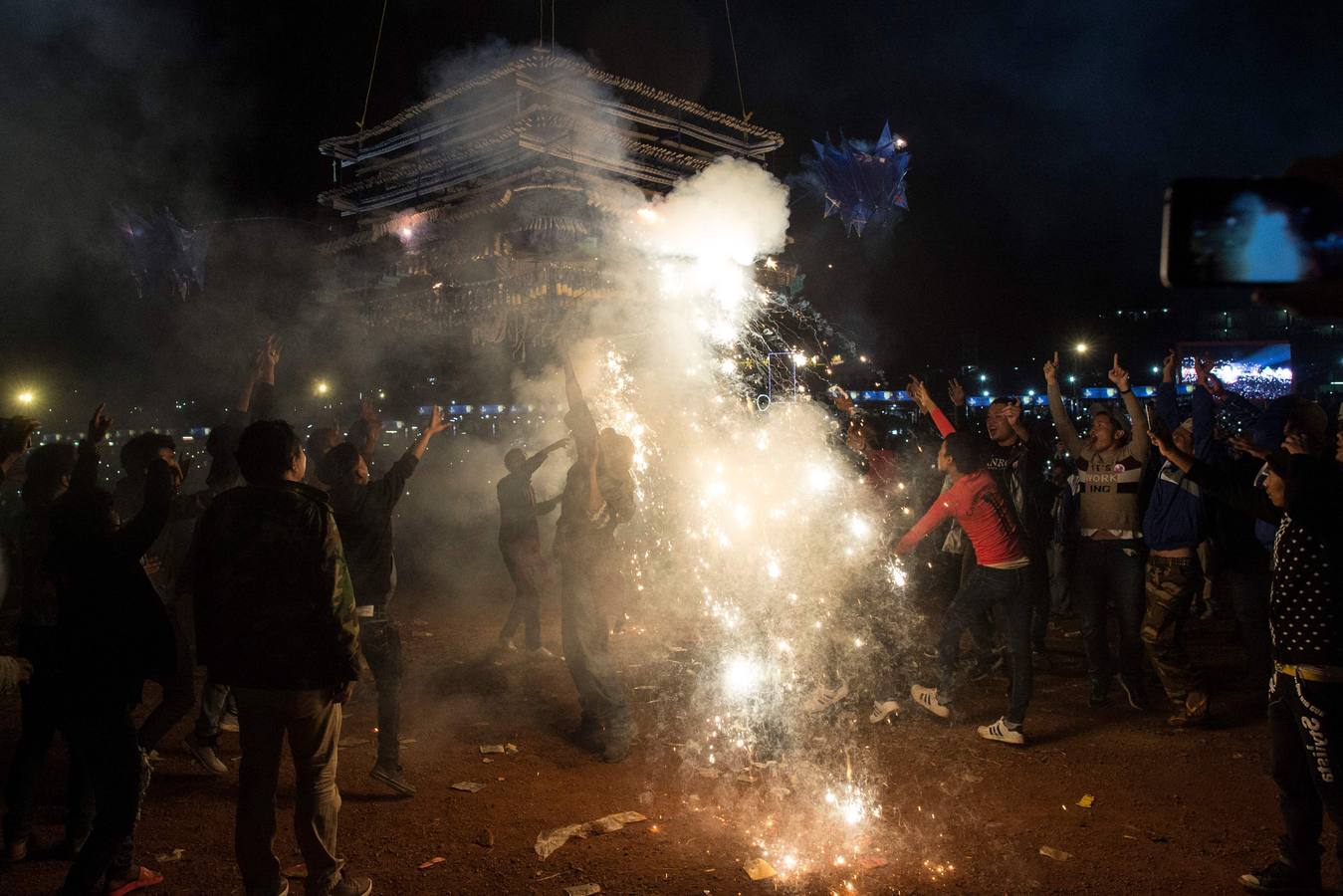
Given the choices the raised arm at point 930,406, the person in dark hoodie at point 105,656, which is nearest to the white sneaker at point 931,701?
the raised arm at point 930,406

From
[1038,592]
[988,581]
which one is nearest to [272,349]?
[988,581]

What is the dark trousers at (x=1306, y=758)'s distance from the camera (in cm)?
283

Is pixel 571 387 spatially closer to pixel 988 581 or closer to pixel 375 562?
pixel 375 562

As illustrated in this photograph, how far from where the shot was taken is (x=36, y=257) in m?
8.09

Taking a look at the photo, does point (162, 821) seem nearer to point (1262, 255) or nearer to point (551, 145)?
point (1262, 255)

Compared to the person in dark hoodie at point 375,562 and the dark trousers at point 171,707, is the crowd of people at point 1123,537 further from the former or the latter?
the dark trousers at point 171,707

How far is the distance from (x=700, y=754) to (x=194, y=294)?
368 inches

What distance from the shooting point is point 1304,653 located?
114 inches

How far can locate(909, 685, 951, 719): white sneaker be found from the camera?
5086 mm

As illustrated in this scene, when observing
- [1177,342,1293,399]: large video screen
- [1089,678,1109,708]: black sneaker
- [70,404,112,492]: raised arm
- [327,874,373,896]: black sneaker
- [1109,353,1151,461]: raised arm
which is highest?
[1177,342,1293,399]: large video screen

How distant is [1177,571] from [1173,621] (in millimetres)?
319

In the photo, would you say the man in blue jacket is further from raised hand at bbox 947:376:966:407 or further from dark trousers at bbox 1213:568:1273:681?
raised hand at bbox 947:376:966:407

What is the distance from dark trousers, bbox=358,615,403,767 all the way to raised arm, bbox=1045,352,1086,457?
4587 millimetres

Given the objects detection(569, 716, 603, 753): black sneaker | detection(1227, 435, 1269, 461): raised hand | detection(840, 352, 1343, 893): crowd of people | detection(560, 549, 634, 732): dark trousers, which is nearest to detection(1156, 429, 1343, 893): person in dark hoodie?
detection(1227, 435, 1269, 461): raised hand
